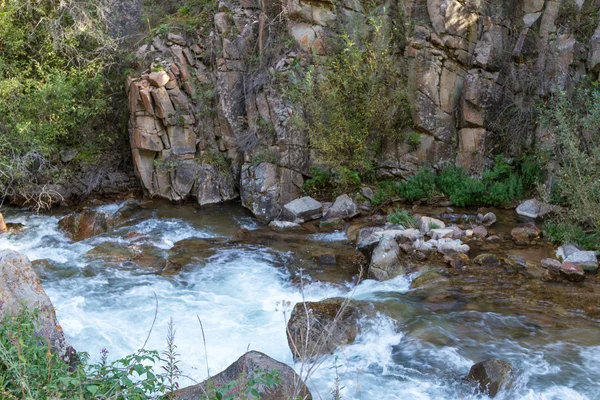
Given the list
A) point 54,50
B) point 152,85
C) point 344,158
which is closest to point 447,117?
point 344,158

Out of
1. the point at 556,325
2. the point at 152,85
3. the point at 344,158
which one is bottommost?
the point at 556,325

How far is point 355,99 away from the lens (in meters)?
10.9

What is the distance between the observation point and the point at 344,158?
11.1 m

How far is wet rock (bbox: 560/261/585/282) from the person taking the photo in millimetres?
7586

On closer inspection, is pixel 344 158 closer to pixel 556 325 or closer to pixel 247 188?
pixel 247 188

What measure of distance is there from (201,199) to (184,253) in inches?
110

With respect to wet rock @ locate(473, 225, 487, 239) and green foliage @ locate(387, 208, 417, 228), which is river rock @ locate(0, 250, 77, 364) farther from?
wet rock @ locate(473, 225, 487, 239)

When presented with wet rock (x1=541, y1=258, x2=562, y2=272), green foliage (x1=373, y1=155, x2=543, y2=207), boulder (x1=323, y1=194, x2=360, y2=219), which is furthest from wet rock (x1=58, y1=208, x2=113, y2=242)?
wet rock (x1=541, y1=258, x2=562, y2=272)

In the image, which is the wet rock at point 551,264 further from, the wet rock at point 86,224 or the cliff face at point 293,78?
the wet rock at point 86,224

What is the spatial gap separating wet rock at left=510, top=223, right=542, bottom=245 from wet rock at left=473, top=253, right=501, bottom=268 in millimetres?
882

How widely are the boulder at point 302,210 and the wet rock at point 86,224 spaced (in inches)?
137

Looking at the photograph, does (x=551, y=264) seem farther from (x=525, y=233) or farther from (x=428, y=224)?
(x=428, y=224)

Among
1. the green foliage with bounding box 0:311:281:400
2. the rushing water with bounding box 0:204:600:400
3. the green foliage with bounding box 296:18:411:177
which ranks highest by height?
the green foliage with bounding box 296:18:411:177

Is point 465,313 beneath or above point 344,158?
beneath
